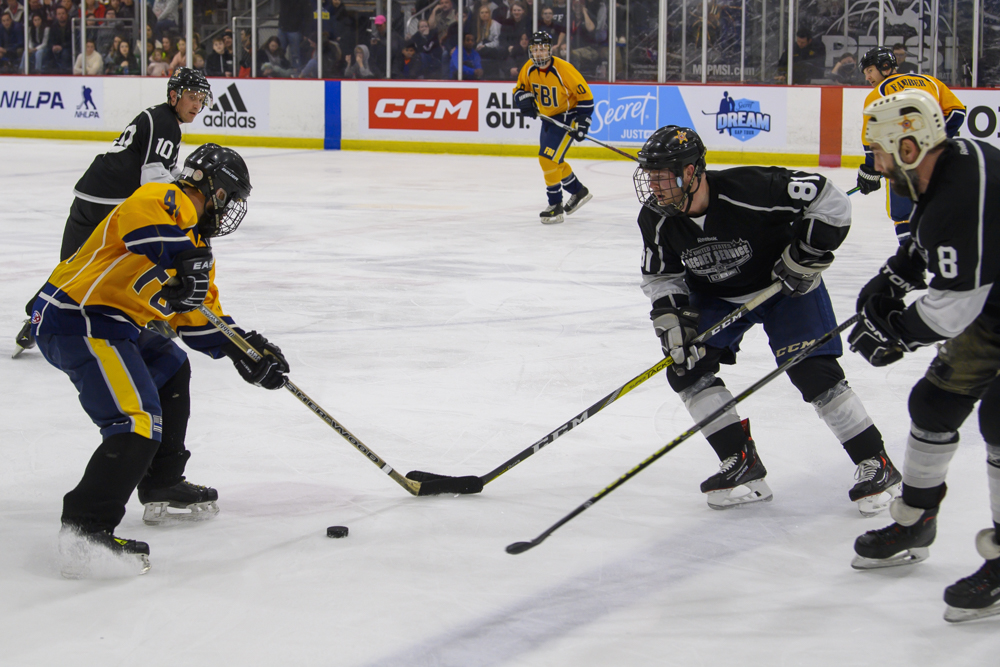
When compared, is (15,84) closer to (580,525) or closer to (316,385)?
(316,385)

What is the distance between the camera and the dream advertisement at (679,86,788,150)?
1054 cm

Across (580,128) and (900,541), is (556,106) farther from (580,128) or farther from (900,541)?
(900,541)

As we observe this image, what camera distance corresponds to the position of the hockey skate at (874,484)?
8.03ft

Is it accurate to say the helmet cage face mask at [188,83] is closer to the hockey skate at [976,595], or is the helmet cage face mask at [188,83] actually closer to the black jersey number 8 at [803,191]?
the black jersey number 8 at [803,191]

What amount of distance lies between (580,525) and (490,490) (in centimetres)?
31

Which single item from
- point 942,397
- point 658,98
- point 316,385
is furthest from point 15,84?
point 942,397

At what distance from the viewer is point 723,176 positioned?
A: 254 centimetres

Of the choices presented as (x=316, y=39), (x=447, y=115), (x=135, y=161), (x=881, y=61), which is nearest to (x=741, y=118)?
(x=447, y=115)

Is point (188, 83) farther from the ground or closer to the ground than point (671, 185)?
farther from the ground

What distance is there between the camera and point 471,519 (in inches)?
96.1

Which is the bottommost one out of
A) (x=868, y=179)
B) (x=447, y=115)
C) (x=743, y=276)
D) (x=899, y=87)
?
(x=743, y=276)

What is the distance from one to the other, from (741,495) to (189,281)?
1.36 m

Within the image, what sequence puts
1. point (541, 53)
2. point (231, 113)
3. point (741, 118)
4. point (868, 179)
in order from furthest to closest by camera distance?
point (231, 113)
point (741, 118)
point (541, 53)
point (868, 179)

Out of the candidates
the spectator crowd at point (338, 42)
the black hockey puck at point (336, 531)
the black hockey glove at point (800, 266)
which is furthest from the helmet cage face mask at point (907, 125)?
the spectator crowd at point (338, 42)
